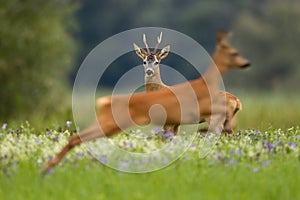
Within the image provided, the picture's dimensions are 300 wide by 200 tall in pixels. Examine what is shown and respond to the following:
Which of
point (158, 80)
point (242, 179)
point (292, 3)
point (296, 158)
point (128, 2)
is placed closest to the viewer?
point (242, 179)

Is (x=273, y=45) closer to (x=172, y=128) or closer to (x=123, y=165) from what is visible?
(x=172, y=128)

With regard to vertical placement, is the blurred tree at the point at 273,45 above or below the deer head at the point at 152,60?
above

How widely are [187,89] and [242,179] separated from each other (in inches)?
63.8

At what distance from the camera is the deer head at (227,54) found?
1051 cm

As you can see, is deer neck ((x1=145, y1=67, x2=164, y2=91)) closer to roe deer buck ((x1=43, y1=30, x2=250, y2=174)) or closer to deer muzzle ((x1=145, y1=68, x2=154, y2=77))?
deer muzzle ((x1=145, y1=68, x2=154, y2=77))

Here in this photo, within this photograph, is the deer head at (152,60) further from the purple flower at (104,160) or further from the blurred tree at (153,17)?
the blurred tree at (153,17)

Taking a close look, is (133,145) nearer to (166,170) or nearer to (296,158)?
(166,170)

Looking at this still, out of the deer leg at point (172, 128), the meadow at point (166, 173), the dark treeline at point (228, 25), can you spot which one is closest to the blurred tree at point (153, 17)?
the dark treeline at point (228, 25)

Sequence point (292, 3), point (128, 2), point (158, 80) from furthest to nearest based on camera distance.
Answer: point (128, 2)
point (292, 3)
point (158, 80)

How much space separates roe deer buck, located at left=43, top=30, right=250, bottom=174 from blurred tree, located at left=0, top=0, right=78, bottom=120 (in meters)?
20.6

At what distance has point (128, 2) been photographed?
85.8 m

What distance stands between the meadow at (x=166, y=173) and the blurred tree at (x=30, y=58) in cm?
2001

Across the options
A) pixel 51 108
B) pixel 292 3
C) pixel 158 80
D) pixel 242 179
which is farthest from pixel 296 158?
pixel 292 3

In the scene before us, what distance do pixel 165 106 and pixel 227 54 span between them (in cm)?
112
